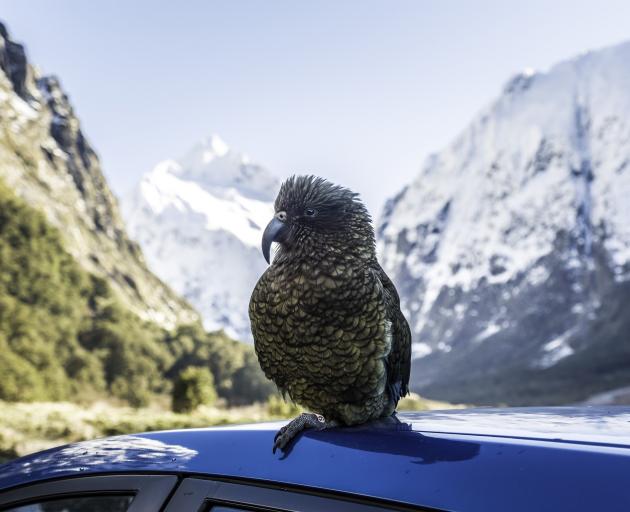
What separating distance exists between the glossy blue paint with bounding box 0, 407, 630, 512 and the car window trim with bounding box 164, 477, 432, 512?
0.07 feet

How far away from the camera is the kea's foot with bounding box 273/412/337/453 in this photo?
1372 millimetres

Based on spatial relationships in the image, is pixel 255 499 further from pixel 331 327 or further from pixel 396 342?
pixel 396 342

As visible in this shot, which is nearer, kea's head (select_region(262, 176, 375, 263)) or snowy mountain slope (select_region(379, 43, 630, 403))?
kea's head (select_region(262, 176, 375, 263))

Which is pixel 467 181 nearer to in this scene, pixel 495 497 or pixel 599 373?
pixel 599 373

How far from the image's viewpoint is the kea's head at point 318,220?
193cm

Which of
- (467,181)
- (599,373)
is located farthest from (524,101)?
(599,373)

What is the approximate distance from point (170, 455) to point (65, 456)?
413 mm

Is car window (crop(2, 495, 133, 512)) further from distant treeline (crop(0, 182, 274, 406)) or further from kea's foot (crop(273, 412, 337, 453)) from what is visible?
distant treeline (crop(0, 182, 274, 406))

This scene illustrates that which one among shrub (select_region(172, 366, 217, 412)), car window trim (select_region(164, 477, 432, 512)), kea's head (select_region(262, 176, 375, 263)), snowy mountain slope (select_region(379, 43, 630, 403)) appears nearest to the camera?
car window trim (select_region(164, 477, 432, 512))

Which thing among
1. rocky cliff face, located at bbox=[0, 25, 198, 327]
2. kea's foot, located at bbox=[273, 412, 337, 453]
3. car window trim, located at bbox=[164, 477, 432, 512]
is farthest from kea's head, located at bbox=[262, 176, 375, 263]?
rocky cliff face, located at bbox=[0, 25, 198, 327]

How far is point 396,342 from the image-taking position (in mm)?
1858

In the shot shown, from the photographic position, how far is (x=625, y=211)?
133 m

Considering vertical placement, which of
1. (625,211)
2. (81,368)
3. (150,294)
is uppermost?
(625,211)

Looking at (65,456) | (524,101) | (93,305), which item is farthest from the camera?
(524,101)
